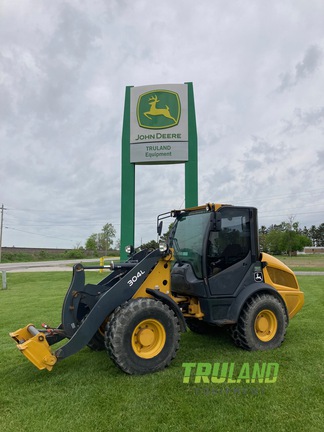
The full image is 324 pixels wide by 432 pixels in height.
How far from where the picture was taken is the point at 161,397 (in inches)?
156

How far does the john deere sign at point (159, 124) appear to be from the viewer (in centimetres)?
1811

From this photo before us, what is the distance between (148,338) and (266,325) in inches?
82.6

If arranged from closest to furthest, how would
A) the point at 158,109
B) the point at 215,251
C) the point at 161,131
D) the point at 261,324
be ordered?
the point at 215,251 < the point at 261,324 < the point at 161,131 < the point at 158,109

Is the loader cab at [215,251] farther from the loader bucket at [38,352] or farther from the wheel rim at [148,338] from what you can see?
the loader bucket at [38,352]

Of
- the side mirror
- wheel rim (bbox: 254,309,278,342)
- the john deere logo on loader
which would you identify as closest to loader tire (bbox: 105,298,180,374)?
the side mirror

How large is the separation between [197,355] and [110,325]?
1642 mm

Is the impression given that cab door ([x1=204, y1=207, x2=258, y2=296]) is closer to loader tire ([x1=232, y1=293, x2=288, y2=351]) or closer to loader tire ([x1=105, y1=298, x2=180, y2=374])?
loader tire ([x1=232, y1=293, x2=288, y2=351])

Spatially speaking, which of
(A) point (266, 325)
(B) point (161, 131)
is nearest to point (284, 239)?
(B) point (161, 131)

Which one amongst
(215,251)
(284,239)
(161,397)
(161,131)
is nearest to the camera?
(161,397)

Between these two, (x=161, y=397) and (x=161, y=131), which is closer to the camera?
(x=161, y=397)

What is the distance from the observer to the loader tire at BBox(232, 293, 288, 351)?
5484 millimetres

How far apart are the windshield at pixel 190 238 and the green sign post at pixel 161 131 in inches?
455

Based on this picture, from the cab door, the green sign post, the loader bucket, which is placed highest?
the green sign post

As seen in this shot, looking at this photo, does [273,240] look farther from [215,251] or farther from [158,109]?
[215,251]
